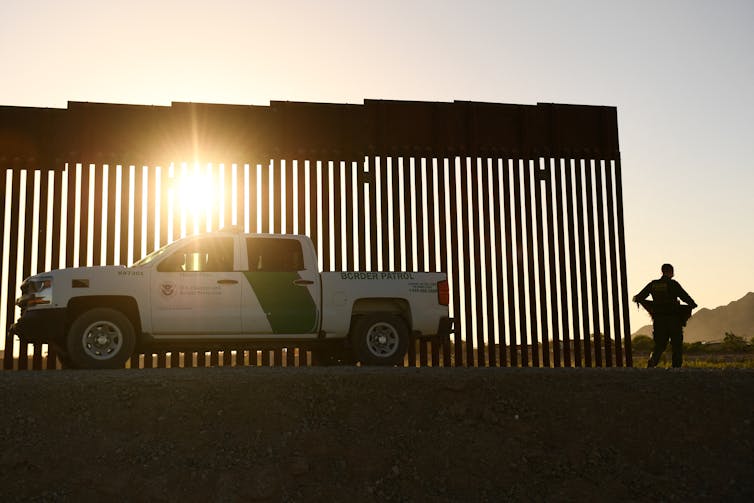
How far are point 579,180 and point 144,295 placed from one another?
33.9 feet

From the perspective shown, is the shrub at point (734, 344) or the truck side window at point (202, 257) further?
the shrub at point (734, 344)

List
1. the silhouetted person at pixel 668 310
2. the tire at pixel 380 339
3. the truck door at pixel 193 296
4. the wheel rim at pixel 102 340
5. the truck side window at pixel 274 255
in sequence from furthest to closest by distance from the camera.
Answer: the silhouetted person at pixel 668 310 < the tire at pixel 380 339 < the truck side window at pixel 274 255 < the truck door at pixel 193 296 < the wheel rim at pixel 102 340

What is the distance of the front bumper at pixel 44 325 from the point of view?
1201 cm

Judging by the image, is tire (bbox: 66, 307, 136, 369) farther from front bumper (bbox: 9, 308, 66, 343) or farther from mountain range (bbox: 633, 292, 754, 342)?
mountain range (bbox: 633, 292, 754, 342)

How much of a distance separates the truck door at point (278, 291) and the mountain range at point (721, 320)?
535 ft

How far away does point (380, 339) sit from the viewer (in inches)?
516

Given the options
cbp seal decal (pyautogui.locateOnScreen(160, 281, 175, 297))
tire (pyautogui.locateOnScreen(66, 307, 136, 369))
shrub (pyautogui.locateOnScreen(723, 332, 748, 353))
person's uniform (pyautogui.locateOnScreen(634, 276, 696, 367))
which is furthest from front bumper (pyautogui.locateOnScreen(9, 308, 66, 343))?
shrub (pyautogui.locateOnScreen(723, 332, 748, 353))

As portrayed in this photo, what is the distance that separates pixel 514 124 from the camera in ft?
61.5

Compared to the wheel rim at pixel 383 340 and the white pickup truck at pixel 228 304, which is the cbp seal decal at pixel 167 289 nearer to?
the white pickup truck at pixel 228 304

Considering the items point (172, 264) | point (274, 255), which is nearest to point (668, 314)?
point (274, 255)

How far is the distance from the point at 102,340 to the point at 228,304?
Result: 181 cm

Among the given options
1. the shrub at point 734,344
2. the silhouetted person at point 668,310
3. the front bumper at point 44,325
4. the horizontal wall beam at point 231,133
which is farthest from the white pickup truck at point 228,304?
the shrub at point 734,344

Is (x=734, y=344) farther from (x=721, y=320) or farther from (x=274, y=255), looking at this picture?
(x=721, y=320)

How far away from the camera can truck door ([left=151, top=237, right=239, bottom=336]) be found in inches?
485
